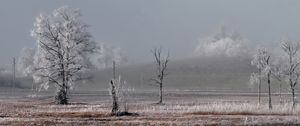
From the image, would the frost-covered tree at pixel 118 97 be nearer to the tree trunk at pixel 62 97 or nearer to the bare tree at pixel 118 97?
the bare tree at pixel 118 97

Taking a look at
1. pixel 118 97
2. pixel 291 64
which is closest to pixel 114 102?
pixel 118 97

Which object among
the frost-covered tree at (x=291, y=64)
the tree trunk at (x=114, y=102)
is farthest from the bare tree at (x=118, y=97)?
the frost-covered tree at (x=291, y=64)

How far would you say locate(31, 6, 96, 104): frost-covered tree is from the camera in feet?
281

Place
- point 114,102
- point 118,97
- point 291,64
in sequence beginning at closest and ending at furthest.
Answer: point 114,102 → point 118,97 → point 291,64

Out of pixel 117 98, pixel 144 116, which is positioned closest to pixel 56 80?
pixel 117 98

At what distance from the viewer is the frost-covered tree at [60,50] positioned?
85750 millimetres

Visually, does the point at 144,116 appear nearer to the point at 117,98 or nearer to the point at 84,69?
the point at 117,98

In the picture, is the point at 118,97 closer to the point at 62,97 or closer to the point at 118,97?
the point at 118,97

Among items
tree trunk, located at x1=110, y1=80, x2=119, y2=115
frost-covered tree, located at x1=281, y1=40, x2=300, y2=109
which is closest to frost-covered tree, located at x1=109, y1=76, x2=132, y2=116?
tree trunk, located at x1=110, y1=80, x2=119, y2=115

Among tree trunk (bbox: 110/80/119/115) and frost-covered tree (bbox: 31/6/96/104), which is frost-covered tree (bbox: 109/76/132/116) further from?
frost-covered tree (bbox: 31/6/96/104)

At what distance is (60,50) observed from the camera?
3406 inches

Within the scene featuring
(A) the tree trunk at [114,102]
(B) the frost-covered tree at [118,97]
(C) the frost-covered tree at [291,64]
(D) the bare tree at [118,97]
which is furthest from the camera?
(C) the frost-covered tree at [291,64]

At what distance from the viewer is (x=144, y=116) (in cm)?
5419

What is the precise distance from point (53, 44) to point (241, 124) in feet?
148
